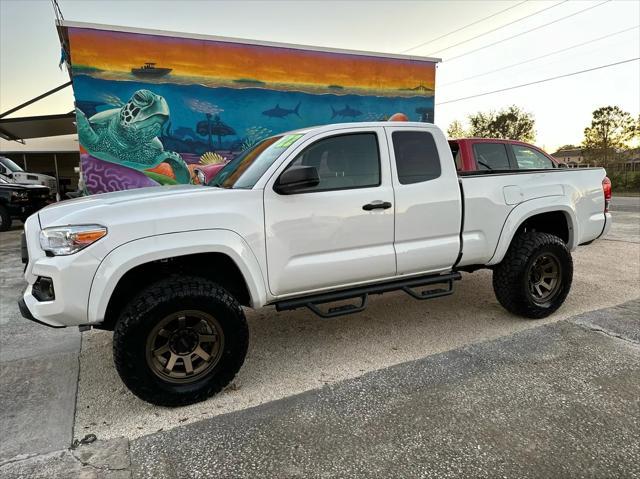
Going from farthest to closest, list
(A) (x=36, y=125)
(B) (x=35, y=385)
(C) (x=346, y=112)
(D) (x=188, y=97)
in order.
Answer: (A) (x=36, y=125) → (C) (x=346, y=112) → (D) (x=188, y=97) → (B) (x=35, y=385)

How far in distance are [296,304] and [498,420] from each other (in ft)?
5.24

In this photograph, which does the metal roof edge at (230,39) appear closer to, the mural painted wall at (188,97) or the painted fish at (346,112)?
the mural painted wall at (188,97)

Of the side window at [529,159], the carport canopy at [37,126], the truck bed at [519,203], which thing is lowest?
the truck bed at [519,203]

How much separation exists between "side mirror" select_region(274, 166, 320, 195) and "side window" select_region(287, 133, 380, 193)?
0.84 feet

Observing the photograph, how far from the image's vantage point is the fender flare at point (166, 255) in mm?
2781

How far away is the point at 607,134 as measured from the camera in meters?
37.3

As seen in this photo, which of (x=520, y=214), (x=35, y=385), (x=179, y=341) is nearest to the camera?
(x=179, y=341)

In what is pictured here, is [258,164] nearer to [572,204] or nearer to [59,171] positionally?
[572,204]

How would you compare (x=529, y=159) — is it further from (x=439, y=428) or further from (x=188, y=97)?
(x=188, y=97)

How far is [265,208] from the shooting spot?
3227mm

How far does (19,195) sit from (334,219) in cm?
1305

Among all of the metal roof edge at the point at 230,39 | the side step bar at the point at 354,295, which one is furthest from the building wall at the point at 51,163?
the side step bar at the point at 354,295

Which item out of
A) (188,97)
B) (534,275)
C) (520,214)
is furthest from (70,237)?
(188,97)

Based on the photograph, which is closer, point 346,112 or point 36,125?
point 346,112
